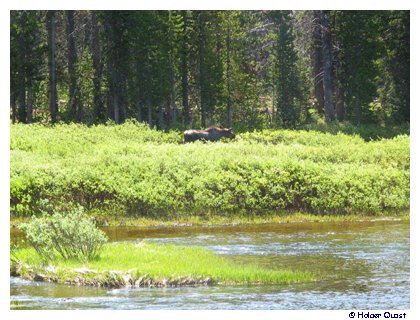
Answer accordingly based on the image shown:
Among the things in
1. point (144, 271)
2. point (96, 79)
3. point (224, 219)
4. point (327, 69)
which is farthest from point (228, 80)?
point (144, 271)

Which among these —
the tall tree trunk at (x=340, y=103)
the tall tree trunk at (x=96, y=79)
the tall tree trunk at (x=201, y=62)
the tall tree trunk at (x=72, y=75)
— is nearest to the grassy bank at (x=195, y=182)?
the tall tree trunk at (x=72, y=75)

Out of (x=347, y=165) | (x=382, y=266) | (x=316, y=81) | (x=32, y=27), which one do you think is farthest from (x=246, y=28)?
(x=382, y=266)

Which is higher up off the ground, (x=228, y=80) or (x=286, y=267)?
(x=228, y=80)

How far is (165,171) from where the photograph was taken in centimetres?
3353

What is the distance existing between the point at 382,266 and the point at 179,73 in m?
46.1

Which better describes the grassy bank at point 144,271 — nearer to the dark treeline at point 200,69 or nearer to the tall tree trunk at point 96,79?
the dark treeline at point 200,69

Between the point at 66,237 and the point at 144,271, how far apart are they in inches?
85.8

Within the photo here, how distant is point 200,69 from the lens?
6266 centimetres

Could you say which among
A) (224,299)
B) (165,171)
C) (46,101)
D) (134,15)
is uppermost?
(134,15)

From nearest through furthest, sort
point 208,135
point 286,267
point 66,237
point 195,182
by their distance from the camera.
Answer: point 66,237 < point 286,267 < point 195,182 < point 208,135

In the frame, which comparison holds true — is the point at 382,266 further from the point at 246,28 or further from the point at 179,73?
the point at 246,28

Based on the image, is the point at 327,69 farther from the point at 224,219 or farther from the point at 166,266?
the point at 166,266

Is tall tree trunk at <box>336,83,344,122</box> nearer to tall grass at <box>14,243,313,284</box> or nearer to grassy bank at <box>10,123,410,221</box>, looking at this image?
grassy bank at <box>10,123,410,221</box>
